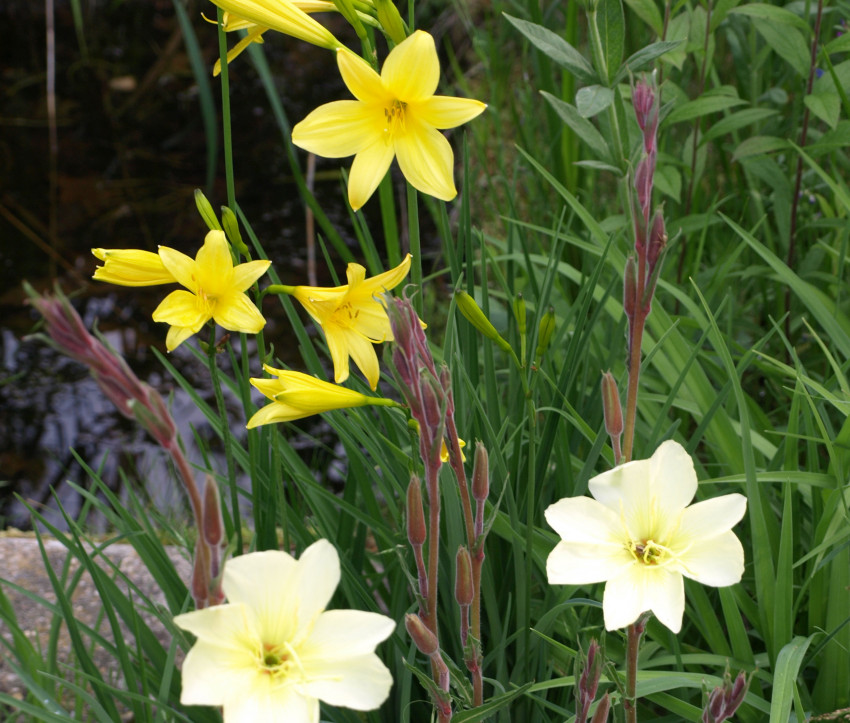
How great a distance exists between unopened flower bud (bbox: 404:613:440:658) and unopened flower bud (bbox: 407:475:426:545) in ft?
0.20

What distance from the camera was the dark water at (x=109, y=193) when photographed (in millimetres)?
2885

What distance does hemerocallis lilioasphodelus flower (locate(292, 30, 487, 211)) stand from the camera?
39.1 inches

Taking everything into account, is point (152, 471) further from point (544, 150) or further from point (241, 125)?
point (241, 125)

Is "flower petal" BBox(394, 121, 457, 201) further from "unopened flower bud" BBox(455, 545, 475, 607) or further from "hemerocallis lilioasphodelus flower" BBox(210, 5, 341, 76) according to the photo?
"unopened flower bud" BBox(455, 545, 475, 607)

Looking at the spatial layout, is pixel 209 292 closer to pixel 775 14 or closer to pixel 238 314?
pixel 238 314

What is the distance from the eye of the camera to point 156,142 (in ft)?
13.9

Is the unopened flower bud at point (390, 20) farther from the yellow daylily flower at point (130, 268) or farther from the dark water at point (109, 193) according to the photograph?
the dark water at point (109, 193)

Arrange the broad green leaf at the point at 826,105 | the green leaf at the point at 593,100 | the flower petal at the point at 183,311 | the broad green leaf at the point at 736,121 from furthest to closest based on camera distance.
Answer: the broad green leaf at the point at 736,121 < the broad green leaf at the point at 826,105 < the green leaf at the point at 593,100 < the flower petal at the point at 183,311

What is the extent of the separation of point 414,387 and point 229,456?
514 mm

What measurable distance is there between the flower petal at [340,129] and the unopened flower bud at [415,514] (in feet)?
1.55

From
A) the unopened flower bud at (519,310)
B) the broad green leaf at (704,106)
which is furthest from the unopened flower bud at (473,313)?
the broad green leaf at (704,106)

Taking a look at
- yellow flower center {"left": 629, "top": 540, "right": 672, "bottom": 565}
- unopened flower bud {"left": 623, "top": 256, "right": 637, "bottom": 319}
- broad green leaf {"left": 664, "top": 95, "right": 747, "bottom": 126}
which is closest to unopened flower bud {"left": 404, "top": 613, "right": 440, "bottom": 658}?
yellow flower center {"left": 629, "top": 540, "right": 672, "bottom": 565}

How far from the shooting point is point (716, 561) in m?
0.75

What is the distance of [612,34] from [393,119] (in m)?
0.34
